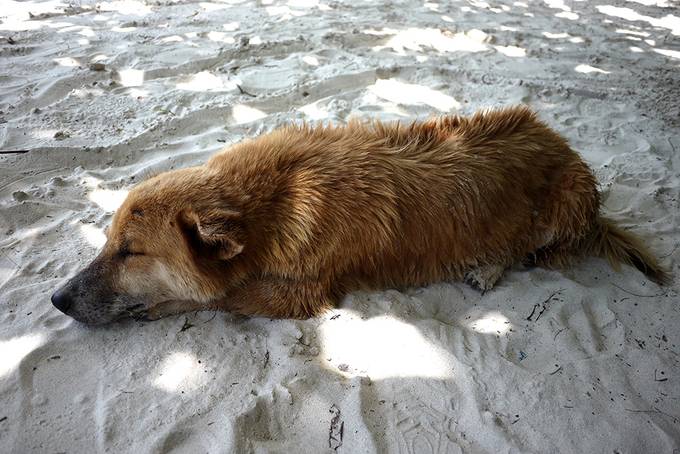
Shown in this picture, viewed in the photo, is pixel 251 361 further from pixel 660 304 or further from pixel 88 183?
pixel 660 304

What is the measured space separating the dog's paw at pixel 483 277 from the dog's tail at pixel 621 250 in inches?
35.0

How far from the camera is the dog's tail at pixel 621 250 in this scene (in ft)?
11.5

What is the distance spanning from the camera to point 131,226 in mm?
2795

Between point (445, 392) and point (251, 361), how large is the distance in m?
1.18

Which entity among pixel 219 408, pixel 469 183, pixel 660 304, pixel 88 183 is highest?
pixel 469 183

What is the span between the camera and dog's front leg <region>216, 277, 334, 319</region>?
9.89ft

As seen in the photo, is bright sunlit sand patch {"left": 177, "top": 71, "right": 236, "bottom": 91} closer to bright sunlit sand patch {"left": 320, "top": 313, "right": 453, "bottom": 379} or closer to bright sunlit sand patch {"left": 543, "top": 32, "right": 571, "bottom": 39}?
bright sunlit sand patch {"left": 320, "top": 313, "right": 453, "bottom": 379}

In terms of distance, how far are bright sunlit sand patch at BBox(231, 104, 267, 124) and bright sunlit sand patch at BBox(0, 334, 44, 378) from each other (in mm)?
2982

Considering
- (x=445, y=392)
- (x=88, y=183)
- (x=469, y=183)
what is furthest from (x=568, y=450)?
(x=88, y=183)

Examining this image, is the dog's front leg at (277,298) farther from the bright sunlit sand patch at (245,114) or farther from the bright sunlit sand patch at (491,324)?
the bright sunlit sand patch at (245,114)

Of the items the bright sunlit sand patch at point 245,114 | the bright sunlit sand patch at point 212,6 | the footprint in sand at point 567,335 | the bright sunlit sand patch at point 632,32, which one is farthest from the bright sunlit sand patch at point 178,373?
the bright sunlit sand patch at point 632,32

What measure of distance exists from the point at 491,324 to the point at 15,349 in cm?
302

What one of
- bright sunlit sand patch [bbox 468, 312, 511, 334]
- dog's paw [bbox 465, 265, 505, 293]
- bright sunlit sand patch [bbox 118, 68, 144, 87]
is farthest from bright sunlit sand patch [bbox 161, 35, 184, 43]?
bright sunlit sand patch [bbox 468, 312, 511, 334]

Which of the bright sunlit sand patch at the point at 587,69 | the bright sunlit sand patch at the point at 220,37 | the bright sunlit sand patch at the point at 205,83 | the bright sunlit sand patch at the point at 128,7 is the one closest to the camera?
the bright sunlit sand patch at the point at 205,83
